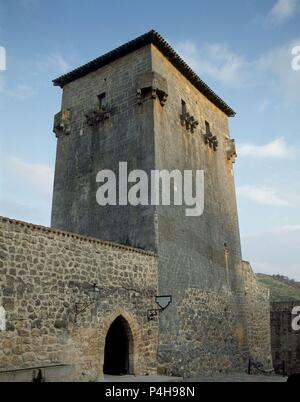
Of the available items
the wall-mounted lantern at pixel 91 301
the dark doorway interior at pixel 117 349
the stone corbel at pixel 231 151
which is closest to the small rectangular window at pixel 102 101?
the stone corbel at pixel 231 151

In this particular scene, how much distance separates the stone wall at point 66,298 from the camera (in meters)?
8.16

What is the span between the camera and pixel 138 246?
1267 cm

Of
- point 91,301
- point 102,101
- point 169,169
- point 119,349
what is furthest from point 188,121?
point 119,349

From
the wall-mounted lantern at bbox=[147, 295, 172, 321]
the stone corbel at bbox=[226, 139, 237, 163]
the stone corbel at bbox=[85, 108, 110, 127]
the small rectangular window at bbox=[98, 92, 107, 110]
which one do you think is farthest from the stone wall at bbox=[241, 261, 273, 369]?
the small rectangular window at bbox=[98, 92, 107, 110]

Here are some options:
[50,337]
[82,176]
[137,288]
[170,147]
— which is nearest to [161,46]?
[170,147]

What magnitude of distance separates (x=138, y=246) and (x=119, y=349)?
10.4ft

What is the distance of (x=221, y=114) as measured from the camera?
19.6m

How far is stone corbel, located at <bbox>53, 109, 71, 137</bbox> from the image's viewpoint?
53.4 feet

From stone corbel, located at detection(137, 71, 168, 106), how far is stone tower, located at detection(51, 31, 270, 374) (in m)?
0.04

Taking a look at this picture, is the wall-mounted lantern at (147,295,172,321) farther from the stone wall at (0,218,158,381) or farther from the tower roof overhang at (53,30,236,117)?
the tower roof overhang at (53,30,236,117)

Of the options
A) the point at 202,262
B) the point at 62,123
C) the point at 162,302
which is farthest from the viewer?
the point at 62,123

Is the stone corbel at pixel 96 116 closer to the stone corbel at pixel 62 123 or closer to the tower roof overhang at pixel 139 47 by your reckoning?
the stone corbel at pixel 62 123

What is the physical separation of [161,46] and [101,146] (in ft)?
14.3

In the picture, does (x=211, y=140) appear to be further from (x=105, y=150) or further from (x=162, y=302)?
(x=162, y=302)
